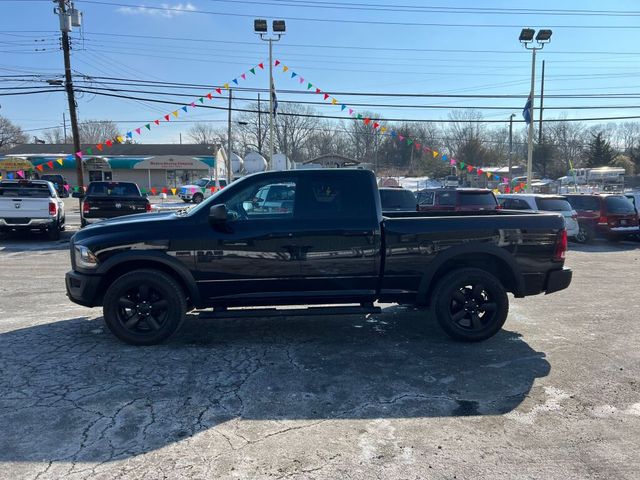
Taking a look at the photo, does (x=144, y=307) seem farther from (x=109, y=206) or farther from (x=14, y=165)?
(x=14, y=165)

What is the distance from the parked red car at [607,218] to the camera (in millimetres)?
14750

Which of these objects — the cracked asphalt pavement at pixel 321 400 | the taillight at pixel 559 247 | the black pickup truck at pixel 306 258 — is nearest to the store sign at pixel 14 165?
the cracked asphalt pavement at pixel 321 400

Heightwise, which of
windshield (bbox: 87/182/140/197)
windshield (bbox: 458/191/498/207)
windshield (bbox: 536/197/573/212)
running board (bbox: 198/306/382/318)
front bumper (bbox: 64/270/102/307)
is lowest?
running board (bbox: 198/306/382/318)

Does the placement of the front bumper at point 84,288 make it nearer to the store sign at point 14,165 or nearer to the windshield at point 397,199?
the windshield at point 397,199

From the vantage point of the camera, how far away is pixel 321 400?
12.9 feet

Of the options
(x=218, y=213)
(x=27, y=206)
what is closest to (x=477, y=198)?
(x=218, y=213)

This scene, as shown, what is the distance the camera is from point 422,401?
3.92m

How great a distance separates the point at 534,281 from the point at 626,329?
1.67 meters

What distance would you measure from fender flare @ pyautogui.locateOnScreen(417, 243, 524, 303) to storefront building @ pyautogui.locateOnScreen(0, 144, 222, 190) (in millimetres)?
38836

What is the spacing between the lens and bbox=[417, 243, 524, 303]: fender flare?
5152 millimetres

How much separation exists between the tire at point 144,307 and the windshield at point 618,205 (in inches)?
574

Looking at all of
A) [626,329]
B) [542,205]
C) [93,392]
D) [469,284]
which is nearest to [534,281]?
[469,284]

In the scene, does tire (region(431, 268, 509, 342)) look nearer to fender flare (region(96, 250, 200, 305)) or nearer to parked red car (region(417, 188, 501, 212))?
fender flare (region(96, 250, 200, 305))

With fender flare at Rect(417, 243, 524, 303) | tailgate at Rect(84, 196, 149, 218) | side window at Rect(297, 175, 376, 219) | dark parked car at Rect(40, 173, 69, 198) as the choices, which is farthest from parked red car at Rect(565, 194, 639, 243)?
dark parked car at Rect(40, 173, 69, 198)
